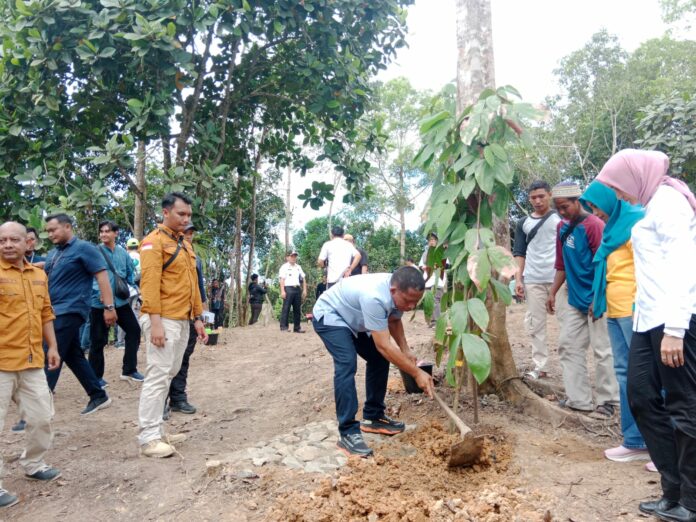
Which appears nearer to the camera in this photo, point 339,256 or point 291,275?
point 339,256

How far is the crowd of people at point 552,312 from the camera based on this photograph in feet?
7.72

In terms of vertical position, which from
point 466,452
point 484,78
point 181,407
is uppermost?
point 484,78

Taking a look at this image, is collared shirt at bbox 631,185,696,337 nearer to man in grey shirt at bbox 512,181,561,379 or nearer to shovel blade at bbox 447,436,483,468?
shovel blade at bbox 447,436,483,468

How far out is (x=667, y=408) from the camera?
7.79 ft

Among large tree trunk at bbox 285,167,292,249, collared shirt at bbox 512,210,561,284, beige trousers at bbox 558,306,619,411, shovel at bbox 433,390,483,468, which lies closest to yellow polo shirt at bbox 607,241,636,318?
beige trousers at bbox 558,306,619,411

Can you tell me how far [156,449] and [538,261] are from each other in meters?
3.44

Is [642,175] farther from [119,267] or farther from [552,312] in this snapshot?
[119,267]

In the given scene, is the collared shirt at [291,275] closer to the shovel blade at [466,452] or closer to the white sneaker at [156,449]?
the white sneaker at [156,449]

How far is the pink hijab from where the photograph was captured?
8.23 ft

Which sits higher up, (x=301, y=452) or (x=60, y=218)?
(x=60, y=218)

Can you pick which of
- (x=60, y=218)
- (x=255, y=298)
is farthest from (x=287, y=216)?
(x=60, y=218)

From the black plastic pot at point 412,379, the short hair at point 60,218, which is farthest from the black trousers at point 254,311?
the black plastic pot at point 412,379

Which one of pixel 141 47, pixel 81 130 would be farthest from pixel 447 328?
pixel 81 130

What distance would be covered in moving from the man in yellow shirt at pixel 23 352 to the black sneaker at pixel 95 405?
54.8 inches
